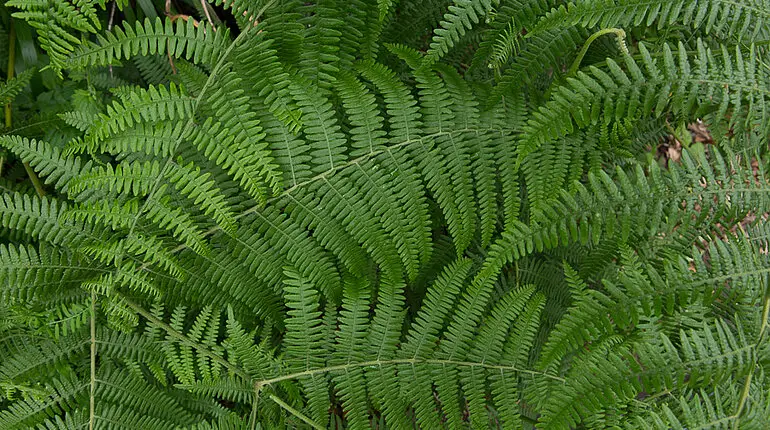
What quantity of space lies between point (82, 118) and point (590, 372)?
6.99ft

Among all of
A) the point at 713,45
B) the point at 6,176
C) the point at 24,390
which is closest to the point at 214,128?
the point at 24,390

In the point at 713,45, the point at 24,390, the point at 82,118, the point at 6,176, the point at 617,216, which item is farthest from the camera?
the point at 6,176

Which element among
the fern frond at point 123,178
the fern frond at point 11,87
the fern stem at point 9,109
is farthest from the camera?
the fern stem at point 9,109

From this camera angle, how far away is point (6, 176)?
9.03 ft

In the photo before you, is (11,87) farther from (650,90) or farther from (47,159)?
(650,90)

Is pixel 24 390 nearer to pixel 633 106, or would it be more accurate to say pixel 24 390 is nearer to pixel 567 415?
pixel 567 415

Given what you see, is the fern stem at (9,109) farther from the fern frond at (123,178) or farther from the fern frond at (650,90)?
the fern frond at (650,90)

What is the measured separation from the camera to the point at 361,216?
225cm

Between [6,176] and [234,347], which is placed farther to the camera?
[6,176]

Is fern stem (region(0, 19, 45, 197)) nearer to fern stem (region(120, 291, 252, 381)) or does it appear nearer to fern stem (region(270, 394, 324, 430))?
fern stem (region(120, 291, 252, 381))

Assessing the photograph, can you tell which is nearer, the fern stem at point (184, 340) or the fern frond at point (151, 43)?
the fern frond at point (151, 43)

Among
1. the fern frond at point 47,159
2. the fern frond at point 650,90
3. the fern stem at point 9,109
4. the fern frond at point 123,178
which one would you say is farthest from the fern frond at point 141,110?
the fern frond at point 650,90

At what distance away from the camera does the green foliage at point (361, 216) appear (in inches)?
76.2

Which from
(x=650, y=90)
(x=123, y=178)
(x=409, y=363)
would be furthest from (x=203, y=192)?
(x=650, y=90)
